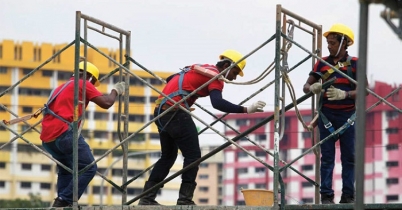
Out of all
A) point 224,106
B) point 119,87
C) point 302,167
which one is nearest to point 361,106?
point 224,106

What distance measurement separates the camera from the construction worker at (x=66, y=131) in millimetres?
17031

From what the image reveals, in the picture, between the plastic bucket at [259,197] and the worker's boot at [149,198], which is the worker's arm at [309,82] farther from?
the worker's boot at [149,198]

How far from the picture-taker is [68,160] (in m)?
17.4

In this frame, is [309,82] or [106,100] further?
[106,100]

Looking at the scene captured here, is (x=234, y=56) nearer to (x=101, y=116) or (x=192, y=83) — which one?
(x=192, y=83)

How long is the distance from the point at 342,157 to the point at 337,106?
640mm

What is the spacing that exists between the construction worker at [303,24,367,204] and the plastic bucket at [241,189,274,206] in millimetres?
684

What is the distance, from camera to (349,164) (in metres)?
16.4

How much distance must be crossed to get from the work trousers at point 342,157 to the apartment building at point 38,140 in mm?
111481

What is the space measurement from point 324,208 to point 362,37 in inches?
183

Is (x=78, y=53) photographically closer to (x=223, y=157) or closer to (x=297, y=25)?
(x=297, y=25)

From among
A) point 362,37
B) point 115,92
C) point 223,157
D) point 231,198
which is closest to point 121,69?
point 115,92

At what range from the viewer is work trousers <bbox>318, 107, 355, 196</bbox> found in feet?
53.7

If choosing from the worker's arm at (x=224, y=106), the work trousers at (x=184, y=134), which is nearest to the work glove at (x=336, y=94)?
the worker's arm at (x=224, y=106)
